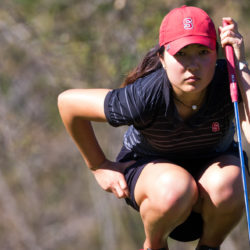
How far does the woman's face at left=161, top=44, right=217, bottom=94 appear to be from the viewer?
11.1ft

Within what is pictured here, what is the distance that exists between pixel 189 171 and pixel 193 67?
0.69m

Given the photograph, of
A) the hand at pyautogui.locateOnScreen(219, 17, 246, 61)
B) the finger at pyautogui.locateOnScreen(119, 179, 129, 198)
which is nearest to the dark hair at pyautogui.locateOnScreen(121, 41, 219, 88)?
the hand at pyautogui.locateOnScreen(219, 17, 246, 61)

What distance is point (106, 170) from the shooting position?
13.3 feet

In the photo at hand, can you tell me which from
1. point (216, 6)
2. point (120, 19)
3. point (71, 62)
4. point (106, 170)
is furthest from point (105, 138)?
point (106, 170)

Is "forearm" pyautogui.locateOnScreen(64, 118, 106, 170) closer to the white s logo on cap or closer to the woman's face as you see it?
the woman's face

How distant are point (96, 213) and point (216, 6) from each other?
473 cm

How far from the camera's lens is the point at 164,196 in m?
3.54

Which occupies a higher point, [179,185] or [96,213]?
[179,185]

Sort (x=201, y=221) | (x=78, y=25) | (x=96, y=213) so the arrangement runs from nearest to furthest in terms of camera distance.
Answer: (x=201, y=221) → (x=78, y=25) → (x=96, y=213)

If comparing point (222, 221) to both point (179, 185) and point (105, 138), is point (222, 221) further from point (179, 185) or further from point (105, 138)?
point (105, 138)

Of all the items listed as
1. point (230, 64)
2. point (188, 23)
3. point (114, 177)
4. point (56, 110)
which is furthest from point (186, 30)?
point (56, 110)

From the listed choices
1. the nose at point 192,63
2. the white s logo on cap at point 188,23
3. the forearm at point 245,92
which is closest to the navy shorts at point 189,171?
the forearm at point 245,92

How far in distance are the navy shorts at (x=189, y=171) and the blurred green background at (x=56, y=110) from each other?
4178mm

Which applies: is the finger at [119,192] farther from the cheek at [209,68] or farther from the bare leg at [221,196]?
the cheek at [209,68]
